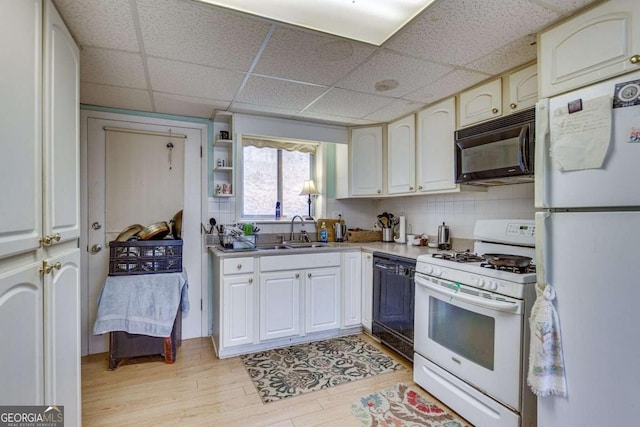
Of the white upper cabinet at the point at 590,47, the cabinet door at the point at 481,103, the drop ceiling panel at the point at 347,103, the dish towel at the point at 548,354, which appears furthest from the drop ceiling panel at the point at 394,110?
the dish towel at the point at 548,354

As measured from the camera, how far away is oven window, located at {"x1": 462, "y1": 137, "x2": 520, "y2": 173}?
77.2 inches

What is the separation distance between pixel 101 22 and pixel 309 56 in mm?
1057

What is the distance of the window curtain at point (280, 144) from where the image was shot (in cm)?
332

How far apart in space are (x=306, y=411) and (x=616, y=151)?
6.72ft

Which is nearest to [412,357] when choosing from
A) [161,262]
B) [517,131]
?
[517,131]

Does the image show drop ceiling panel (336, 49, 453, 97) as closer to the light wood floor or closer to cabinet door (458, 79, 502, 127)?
cabinet door (458, 79, 502, 127)

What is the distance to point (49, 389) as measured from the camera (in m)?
1.28

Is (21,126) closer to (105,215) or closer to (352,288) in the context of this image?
(105,215)

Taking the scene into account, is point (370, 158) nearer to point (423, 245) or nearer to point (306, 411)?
point (423, 245)

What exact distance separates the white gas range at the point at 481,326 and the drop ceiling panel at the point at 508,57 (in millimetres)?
1000

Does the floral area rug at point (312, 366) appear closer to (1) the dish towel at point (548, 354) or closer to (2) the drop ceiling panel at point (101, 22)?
(1) the dish towel at point (548, 354)

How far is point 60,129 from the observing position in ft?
4.64

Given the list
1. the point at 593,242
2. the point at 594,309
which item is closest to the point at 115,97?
the point at 593,242

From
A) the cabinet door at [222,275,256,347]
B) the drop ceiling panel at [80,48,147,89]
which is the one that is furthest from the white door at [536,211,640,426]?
the drop ceiling panel at [80,48,147,89]
